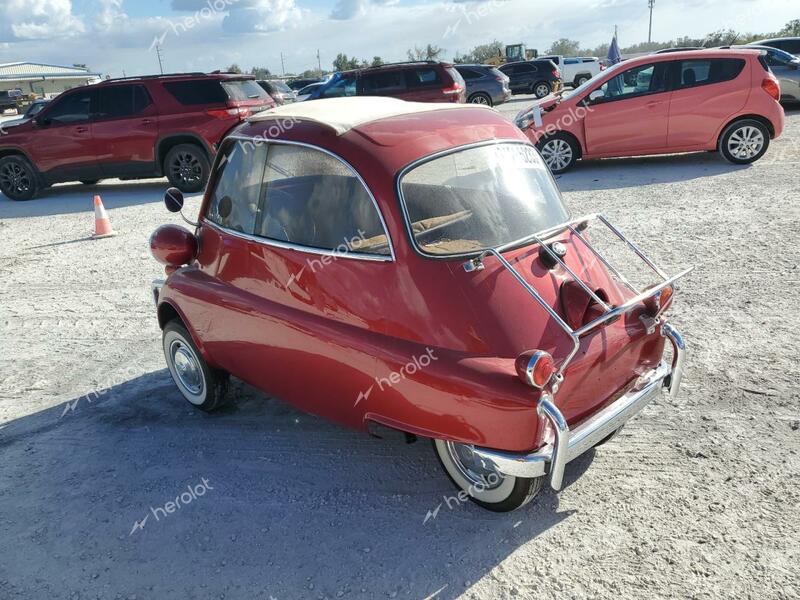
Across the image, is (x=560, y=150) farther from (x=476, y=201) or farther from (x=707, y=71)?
(x=476, y=201)

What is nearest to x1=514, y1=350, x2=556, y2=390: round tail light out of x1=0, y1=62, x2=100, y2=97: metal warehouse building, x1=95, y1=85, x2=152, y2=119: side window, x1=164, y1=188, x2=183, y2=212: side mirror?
x1=164, y1=188, x2=183, y2=212: side mirror

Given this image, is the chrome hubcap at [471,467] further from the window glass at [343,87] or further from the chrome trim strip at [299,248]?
the window glass at [343,87]

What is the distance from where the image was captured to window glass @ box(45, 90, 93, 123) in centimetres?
1195

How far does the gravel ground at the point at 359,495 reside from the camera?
2.88 metres

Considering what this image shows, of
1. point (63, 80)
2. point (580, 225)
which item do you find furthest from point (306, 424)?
point (63, 80)

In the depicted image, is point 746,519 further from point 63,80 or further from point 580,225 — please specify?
point 63,80

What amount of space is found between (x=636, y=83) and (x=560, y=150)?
1561 millimetres

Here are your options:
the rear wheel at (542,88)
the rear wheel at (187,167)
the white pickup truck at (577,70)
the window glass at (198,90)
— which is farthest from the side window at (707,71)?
the white pickup truck at (577,70)

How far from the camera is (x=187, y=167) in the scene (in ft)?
38.6

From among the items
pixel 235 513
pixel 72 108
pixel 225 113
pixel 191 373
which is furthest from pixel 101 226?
pixel 235 513

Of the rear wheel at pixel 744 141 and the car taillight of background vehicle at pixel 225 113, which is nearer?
the rear wheel at pixel 744 141

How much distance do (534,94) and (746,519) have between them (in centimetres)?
2957

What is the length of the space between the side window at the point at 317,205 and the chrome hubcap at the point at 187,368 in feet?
3.85

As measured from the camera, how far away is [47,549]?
322 cm
